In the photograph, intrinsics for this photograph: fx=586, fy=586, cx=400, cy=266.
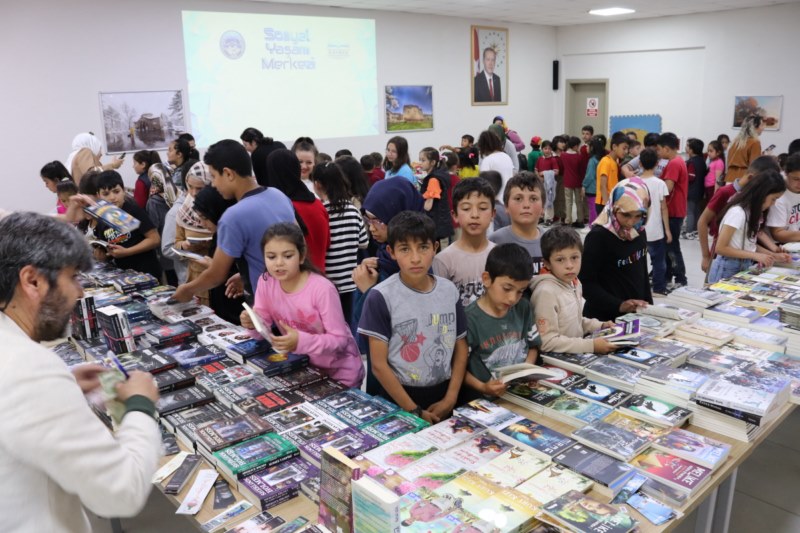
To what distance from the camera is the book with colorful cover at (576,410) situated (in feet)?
6.91

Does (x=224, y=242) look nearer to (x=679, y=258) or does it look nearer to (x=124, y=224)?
(x=124, y=224)

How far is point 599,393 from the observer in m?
2.29

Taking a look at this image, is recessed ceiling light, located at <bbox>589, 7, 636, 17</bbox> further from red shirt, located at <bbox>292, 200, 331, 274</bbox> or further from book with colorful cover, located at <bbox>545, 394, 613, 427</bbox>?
book with colorful cover, located at <bbox>545, 394, 613, 427</bbox>

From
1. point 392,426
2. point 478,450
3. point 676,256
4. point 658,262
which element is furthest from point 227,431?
point 676,256

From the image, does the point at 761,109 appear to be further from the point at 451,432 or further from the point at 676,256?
the point at 451,432

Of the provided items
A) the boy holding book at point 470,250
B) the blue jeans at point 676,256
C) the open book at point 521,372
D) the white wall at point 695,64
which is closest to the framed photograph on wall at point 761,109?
the white wall at point 695,64

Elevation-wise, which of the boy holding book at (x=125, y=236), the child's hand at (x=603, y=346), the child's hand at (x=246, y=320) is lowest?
the child's hand at (x=603, y=346)

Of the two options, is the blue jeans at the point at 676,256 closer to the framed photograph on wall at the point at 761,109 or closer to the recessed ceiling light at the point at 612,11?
the framed photograph on wall at the point at 761,109

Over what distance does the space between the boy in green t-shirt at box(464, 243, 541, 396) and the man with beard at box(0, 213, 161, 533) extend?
1373 millimetres

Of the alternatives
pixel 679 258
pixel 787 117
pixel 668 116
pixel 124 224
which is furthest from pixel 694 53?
pixel 124 224

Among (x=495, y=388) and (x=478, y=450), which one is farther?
(x=495, y=388)

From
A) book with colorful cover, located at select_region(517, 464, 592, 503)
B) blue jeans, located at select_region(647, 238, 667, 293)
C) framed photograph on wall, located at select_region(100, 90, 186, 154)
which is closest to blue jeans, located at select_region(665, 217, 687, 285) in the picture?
blue jeans, located at select_region(647, 238, 667, 293)

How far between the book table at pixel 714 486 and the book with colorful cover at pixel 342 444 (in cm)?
62

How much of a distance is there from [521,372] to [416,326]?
1.42 feet
